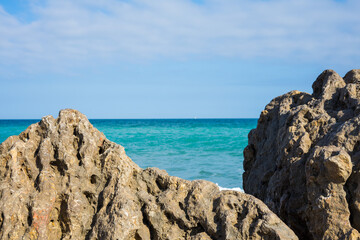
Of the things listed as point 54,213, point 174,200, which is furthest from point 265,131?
Answer: point 54,213

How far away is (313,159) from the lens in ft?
13.3

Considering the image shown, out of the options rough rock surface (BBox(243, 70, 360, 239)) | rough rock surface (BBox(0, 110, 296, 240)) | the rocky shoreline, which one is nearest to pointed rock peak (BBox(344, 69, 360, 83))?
rough rock surface (BBox(243, 70, 360, 239))

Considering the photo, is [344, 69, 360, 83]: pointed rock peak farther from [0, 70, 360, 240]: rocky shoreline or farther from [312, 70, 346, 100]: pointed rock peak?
[0, 70, 360, 240]: rocky shoreline

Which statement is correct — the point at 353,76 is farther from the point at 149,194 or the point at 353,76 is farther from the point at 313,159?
the point at 149,194

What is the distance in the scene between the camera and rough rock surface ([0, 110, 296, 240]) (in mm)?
3625

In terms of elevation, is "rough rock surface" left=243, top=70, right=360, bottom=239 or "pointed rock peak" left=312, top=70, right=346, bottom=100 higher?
"pointed rock peak" left=312, top=70, right=346, bottom=100

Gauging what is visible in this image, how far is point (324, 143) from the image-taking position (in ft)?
14.6

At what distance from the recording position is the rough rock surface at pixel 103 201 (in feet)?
11.9

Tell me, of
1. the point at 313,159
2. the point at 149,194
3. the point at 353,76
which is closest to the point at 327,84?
the point at 353,76

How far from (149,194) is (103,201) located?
496mm

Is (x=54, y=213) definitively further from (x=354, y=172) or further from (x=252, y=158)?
(x=252, y=158)

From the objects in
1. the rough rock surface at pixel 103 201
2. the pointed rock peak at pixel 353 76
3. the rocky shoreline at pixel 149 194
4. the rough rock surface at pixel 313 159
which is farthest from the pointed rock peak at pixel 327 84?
the rough rock surface at pixel 103 201

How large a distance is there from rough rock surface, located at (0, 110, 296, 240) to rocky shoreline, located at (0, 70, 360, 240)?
0.4 inches

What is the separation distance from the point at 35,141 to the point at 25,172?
0.47 m
